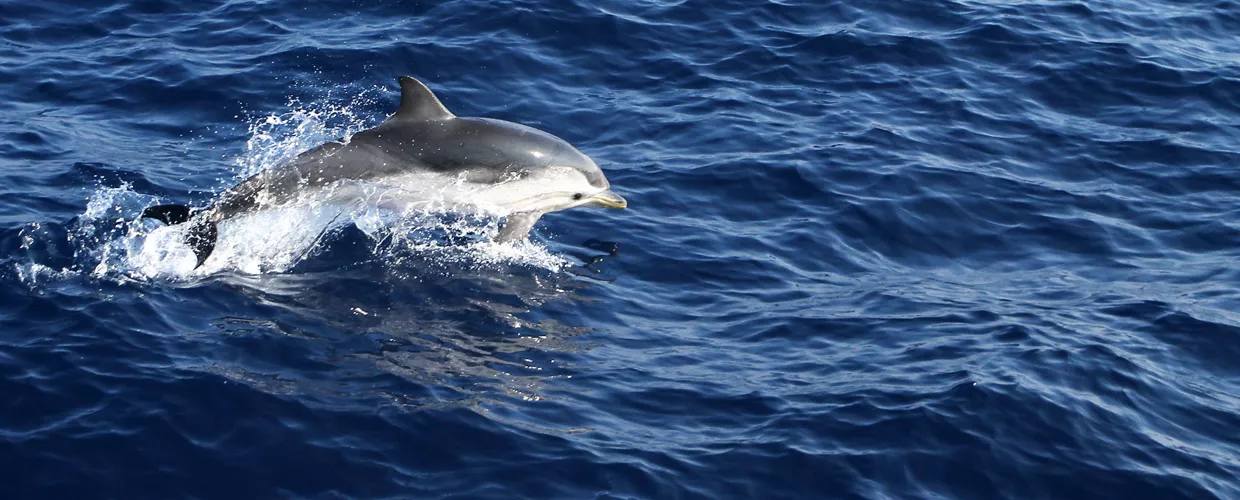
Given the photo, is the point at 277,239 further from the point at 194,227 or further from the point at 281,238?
the point at 194,227

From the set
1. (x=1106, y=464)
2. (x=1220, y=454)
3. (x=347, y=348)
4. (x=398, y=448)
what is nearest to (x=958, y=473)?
(x=1106, y=464)

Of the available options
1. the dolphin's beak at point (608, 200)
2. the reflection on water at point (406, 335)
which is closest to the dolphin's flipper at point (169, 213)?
the reflection on water at point (406, 335)

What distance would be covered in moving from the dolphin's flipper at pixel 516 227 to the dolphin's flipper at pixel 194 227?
2536 mm

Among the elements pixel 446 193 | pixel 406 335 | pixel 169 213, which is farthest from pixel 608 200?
pixel 169 213

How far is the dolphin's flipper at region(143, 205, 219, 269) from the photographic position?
10.7m

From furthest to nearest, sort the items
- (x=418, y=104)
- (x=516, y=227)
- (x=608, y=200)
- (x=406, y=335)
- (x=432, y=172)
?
(x=608, y=200)
(x=516, y=227)
(x=432, y=172)
(x=418, y=104)
(x=406, y=335)

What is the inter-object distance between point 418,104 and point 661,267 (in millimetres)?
2602

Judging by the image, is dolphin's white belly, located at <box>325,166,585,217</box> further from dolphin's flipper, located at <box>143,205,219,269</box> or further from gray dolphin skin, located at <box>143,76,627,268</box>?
dolphin's flipper, located at <box>143,205,219,269</box>

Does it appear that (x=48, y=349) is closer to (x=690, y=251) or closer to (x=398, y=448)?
(x=398, y=448)

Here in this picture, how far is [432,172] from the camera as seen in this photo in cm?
1202

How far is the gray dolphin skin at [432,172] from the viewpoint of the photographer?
11539 mm

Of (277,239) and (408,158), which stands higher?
(408,158)

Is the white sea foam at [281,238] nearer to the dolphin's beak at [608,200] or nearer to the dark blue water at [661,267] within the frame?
the dark blue water at [661,267]

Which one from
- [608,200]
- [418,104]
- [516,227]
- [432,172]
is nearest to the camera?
[418,104]
